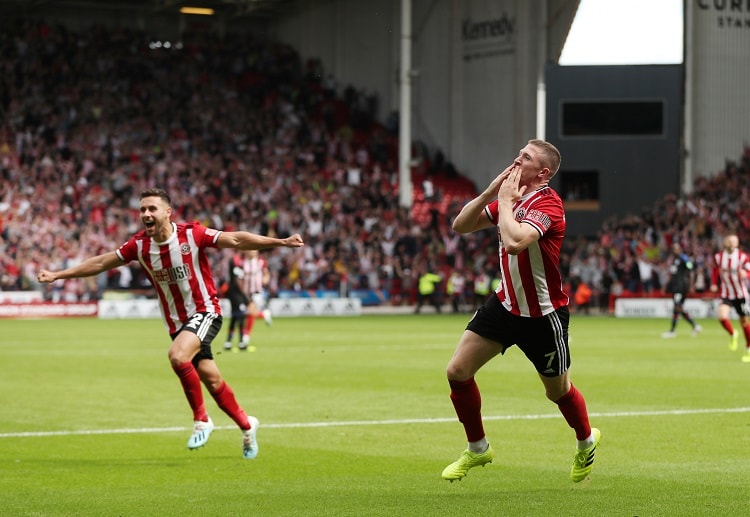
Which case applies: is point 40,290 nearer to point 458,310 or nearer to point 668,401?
point 458,310

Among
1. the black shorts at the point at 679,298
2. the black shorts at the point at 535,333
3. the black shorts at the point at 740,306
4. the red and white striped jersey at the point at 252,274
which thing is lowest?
the black shorts at the point at 679,298

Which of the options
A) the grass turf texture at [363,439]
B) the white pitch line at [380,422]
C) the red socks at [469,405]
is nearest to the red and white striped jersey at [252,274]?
the grass turf texture at [363,439]

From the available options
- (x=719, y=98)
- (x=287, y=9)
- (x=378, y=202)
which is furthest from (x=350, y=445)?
(x=287, y=9)

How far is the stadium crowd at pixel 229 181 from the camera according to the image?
142 feet

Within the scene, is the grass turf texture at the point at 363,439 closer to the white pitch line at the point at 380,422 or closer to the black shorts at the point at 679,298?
the white pitch line at the point at 380,422

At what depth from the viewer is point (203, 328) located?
11328 mm

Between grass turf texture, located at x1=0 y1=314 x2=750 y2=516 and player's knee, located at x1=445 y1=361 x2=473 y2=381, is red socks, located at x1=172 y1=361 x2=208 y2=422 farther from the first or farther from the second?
player's knee, located at x1=445 y1=361 x2=473 y2=381

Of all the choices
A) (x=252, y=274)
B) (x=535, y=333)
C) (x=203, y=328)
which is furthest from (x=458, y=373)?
(x=252, y=274)

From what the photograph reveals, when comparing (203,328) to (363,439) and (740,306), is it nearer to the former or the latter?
(363,439)

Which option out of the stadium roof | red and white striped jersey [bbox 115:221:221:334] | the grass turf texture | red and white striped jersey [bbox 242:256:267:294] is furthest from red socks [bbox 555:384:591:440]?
the stadium roof

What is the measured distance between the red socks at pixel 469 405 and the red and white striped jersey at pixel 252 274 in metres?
17.5

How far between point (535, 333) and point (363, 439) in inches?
144

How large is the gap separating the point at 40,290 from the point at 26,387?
80.2 ft

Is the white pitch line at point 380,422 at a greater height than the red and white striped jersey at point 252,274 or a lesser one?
lesser
